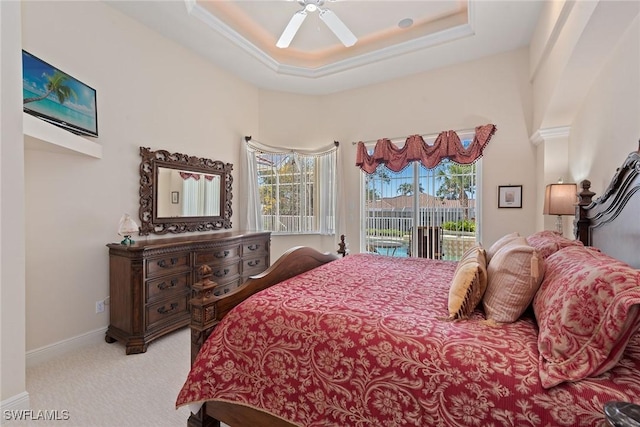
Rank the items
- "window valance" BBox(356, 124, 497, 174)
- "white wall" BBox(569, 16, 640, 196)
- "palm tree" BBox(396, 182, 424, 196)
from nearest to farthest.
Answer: "white wall" BBox(569, 16, 640, 196)
"window valance" BBox(356, 124, 497, 174)
"palm tree" BBox(396, 182, 424, 196)

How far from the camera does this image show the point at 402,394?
3.42 feet

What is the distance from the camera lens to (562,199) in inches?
100

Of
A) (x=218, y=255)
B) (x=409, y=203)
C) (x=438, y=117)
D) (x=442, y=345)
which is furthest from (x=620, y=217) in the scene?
(x=218, y=255)

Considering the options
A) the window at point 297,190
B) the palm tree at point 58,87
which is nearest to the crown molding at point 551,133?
the window at point 297,190

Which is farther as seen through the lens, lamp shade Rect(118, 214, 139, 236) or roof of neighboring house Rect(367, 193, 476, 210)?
roof of neighboring house Rect(367, 193, 476, 210)

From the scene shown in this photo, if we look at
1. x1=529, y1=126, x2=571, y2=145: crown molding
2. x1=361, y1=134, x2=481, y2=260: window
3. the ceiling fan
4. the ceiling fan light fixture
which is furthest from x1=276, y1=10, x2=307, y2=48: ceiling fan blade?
x1=529, y1=126, x2=571, y2=145: crown molding

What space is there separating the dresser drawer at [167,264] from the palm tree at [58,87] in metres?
1.50

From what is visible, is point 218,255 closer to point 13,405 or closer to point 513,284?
point 13,405

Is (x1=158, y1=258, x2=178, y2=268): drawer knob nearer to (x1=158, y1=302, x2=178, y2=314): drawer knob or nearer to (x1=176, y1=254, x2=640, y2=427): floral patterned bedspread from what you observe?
(x1=158, y1=302, x2=178, y2=314): drawer knob

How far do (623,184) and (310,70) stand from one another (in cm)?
364

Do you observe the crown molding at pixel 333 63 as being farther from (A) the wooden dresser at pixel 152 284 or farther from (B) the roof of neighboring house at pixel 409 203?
(A) the wooden dresser at pixel 152 284

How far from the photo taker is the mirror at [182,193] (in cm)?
302

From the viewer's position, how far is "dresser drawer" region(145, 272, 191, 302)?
2547 mm

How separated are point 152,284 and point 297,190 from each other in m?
2.56
